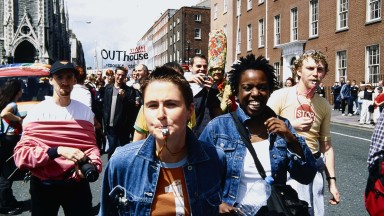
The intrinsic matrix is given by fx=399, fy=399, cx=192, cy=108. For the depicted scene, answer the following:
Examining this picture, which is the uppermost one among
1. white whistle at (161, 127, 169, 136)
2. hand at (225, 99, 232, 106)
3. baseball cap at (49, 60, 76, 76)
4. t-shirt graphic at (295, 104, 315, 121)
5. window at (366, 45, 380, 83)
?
window at (366, 45, 380, 83)

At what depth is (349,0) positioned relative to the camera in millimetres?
22672

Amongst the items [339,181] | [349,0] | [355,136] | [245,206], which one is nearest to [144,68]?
[339,181]

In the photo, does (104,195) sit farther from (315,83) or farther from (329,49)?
(329,49)

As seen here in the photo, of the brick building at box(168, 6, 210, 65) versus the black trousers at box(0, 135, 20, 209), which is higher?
the brick building at box(168, 6, 210, 65)

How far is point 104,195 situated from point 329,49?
2467 centimetres

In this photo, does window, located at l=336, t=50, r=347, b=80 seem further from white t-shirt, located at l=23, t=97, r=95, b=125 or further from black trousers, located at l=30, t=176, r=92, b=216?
black trousers, located at l=30, t=176, r=92, b=216

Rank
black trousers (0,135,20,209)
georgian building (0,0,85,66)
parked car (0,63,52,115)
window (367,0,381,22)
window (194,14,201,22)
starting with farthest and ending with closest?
window (194,14,201,22) < georgian building (0,0,85,66) < window (367,0,381,22) < parked car (0,63,52,115) < black trousers (0,135,20,209)

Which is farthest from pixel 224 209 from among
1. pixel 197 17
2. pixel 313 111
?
pixel 197 17

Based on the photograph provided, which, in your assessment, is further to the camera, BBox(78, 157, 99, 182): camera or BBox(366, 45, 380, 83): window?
BBox(366, 45, 380, 83): window

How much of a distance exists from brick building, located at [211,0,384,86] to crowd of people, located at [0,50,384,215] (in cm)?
1891

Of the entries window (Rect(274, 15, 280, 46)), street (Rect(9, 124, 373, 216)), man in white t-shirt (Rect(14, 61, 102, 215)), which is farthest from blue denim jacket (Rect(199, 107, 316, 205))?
window (Rect(274, 15, 280, 46))

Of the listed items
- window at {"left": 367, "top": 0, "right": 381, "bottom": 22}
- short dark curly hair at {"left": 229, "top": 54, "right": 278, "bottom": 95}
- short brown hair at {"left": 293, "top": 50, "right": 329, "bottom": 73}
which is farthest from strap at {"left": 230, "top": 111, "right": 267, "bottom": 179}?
window at {"left": 367, "top": 0, "right": 381, "bottom": 22}

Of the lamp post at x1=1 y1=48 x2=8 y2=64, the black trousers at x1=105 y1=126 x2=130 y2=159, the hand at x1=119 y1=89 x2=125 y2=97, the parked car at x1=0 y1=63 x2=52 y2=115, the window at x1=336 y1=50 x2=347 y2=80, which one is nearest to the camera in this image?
the hand at x1=119 y1=89 x2=125 y2=97

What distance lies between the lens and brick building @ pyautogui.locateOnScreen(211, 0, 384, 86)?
69.9 ft
